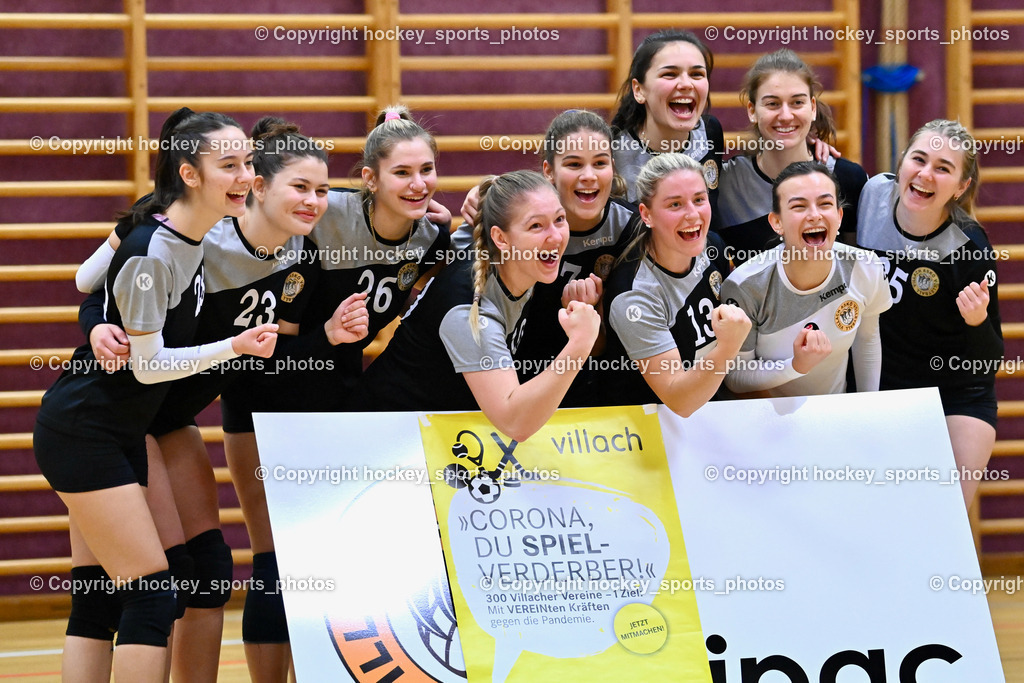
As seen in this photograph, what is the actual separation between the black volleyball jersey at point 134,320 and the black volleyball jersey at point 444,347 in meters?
0.53

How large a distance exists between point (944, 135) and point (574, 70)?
2.11 meters

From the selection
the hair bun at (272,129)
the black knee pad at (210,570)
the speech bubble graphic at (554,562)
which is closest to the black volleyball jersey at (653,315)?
the speech bubble graphic at (554,562)

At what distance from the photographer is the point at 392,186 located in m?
2.67

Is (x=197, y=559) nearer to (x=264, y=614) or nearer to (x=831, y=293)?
(x=264, y=614)

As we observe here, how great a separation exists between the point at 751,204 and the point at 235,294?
1.58m

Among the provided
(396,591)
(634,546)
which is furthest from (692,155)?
(396,591)

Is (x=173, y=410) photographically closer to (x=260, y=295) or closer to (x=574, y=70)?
(x=260, y=295)

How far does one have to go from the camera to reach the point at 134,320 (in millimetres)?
2344

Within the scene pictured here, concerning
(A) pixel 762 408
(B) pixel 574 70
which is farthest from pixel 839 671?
(B) pixel 574 70

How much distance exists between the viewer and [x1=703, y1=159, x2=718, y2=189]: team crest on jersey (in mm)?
3152

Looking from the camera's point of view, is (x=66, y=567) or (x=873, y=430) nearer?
(x=873, y=430)

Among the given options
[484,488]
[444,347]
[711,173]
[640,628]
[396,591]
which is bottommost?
[640,628]

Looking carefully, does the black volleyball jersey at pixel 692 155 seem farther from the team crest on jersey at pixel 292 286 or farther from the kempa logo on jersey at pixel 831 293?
the team crest on jersey at pixel 292 286

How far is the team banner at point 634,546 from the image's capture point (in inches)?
94.7
